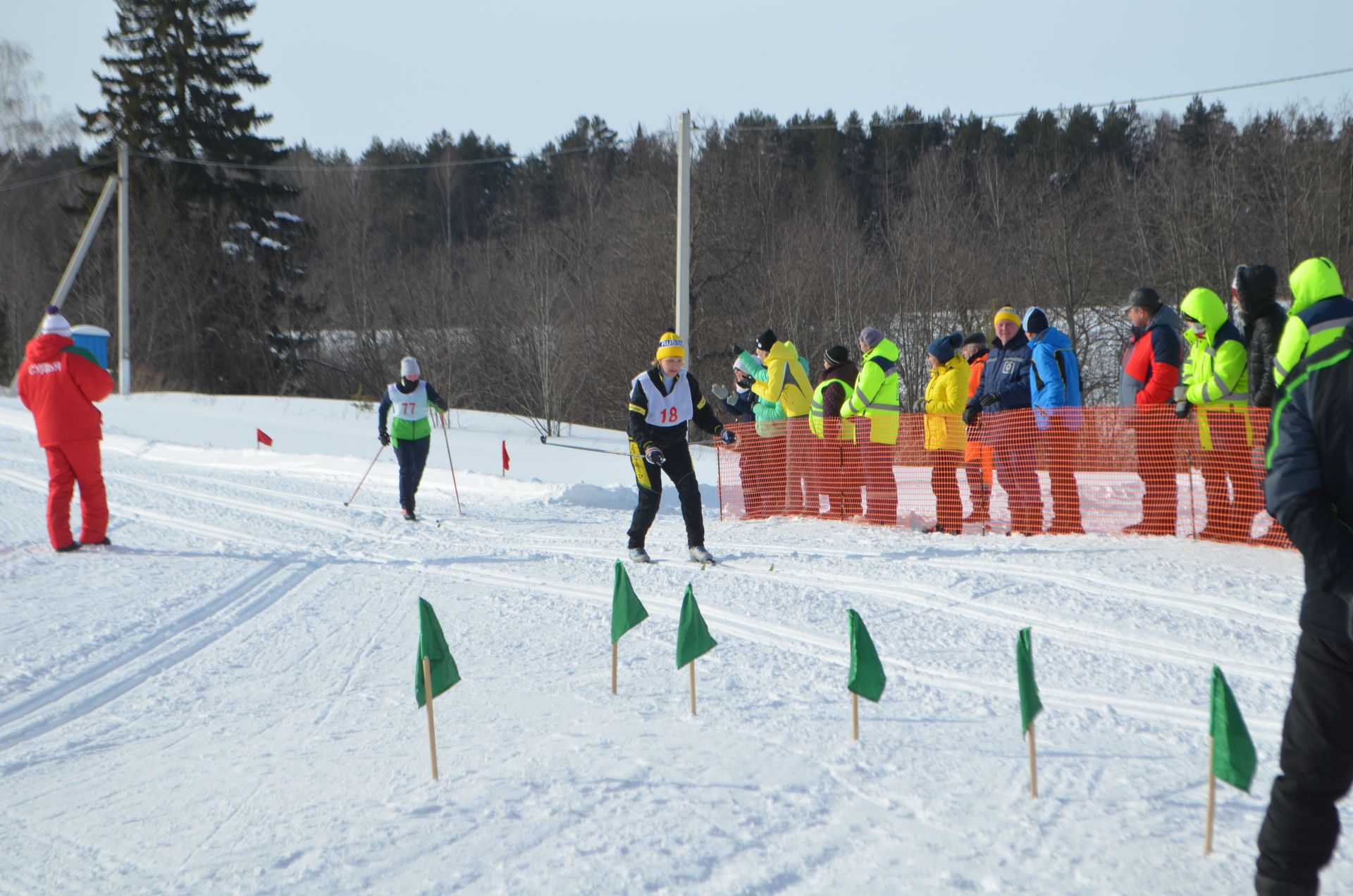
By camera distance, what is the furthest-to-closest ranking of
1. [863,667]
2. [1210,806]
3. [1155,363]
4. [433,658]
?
[1155,363], [863,667], [433,658], [1210,806]

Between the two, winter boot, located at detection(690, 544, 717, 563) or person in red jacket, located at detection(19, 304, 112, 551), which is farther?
person in red jacket, located at detection(19, 304, 112, 551)

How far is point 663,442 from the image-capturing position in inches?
342

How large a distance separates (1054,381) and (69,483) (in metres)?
8.01

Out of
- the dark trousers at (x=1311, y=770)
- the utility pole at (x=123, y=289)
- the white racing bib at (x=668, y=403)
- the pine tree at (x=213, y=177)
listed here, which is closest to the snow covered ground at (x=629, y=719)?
the dark trousers at (x=1311, y=770)

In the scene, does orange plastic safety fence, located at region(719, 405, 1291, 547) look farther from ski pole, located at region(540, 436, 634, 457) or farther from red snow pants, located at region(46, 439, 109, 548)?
→ ski pole, located at region(540, 436, 634, 457)

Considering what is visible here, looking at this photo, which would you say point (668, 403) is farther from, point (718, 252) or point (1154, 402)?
point (718, 252)

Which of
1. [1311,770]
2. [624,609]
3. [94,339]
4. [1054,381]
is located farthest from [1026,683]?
[94,339]

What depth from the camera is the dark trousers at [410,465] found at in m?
11.9

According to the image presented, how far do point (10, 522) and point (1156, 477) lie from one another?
10.3 metres

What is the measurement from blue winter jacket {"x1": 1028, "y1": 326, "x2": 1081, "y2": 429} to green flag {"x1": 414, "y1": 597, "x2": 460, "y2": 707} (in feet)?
20.5

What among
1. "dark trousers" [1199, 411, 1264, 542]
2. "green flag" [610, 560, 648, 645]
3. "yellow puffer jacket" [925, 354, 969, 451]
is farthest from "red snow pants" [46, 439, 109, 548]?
"dark trousers" [1199, 411, 1264, 542]

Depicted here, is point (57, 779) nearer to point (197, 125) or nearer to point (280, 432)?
point (280, 432)

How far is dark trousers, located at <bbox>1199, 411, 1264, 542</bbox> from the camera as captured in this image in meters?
7.81

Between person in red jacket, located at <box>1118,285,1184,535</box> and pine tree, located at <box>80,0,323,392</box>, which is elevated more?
pine tree, located at <box>80,0,323,392</box>
